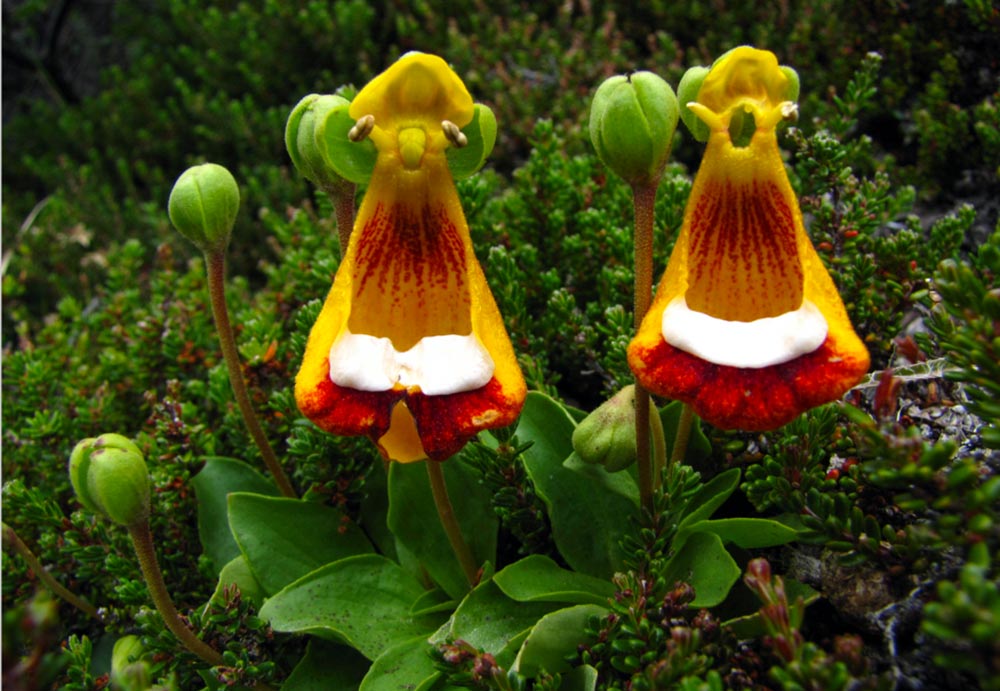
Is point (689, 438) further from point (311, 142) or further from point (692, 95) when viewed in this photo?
point (311, 142)

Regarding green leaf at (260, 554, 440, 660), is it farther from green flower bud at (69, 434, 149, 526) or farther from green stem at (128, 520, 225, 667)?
green flower bud at (69, 434, 149, 526)

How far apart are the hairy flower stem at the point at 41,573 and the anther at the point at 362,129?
3.43ft

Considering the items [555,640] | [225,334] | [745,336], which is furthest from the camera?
[225,334]

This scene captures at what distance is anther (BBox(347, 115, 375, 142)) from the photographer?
135 centimetres

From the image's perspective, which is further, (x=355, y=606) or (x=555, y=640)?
(x=355, y=606)

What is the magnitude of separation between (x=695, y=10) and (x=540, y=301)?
2.09 m

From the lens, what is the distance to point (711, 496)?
1.71 m

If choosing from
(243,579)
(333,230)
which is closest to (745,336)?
(243,579)

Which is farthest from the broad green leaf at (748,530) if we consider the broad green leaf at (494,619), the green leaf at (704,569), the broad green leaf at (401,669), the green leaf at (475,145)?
the green leaf at (475,145)

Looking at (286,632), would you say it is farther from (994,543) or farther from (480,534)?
(994,543)

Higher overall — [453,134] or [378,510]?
[453,134]

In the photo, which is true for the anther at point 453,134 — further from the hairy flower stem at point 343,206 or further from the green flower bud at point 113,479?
the green flower bud at point 113,479

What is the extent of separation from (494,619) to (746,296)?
784 millimetres

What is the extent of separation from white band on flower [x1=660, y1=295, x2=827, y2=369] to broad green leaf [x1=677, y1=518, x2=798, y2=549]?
1.18ft
